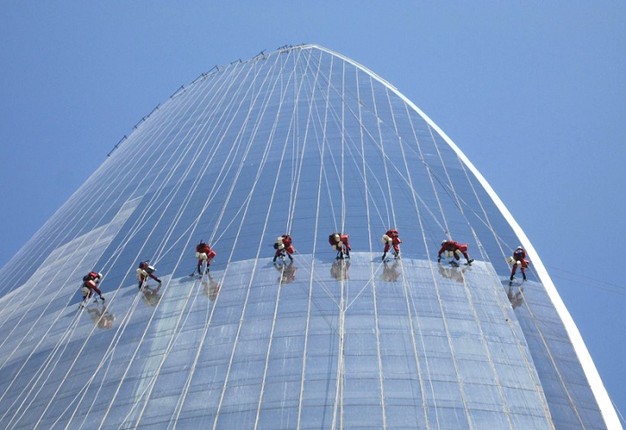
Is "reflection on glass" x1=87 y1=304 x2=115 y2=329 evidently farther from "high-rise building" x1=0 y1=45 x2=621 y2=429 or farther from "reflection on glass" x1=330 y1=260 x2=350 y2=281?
"reflection on glass" x1=330 y1=260 x2=350 y2=281

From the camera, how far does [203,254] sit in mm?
29906

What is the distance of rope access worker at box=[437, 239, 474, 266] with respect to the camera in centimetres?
2898

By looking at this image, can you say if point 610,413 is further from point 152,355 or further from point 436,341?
point 152,355

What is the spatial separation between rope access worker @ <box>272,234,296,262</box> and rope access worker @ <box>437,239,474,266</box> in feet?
16.5

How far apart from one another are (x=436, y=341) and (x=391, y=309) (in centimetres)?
200

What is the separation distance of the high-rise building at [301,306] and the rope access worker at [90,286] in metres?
0.56

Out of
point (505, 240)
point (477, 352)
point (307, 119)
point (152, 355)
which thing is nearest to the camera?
point (477, 352)

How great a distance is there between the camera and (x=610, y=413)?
74.8ft

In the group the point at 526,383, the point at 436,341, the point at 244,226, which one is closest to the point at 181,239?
the point at 244,226

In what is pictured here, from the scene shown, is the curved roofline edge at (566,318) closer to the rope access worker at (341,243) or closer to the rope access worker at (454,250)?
the rope access worker at (454,250)

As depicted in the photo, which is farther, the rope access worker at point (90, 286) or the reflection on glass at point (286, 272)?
the rope access worker at point (90, 286)

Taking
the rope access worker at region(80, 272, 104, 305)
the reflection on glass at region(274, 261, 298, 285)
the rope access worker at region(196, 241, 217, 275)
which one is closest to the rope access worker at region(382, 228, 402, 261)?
the reflection on glass at region(274, 261, 298, 285)

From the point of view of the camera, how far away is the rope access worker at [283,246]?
95.3 ft

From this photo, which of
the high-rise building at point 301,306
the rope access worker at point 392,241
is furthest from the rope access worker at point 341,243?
the rope access worker at point 392,241
